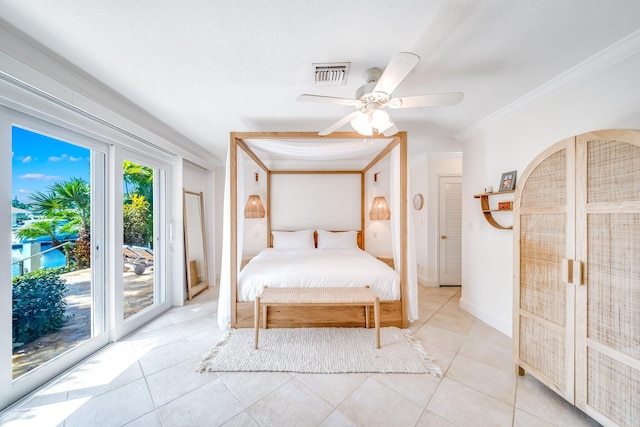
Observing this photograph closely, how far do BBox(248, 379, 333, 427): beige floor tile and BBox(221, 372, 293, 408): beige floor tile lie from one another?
51mm

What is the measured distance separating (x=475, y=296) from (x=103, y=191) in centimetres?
423

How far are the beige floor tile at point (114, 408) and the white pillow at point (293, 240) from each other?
2.43m

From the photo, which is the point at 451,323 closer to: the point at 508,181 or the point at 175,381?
the point at 508,181

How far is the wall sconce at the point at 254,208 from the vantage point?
3.87 meters

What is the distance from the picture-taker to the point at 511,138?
2180 millimetres

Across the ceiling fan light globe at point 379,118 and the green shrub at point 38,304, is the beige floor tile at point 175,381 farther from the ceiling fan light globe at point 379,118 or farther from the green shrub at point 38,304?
the ceiling fan light globe at point 379,118

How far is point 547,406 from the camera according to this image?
4.64 ft

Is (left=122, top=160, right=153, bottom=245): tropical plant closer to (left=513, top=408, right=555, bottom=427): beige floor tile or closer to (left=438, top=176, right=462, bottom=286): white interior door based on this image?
(left=513, top=408, right=555, bottom=427): beige floor tile

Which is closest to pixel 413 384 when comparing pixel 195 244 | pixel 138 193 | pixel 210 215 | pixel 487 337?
pixel 487 337

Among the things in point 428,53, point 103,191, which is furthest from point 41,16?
point 428,53

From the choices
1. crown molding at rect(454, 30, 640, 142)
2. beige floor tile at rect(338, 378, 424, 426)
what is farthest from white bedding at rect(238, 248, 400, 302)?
crown molding at rect(454, 30, 640, 142)

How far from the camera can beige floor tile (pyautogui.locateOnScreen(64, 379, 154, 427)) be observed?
1.30 meters

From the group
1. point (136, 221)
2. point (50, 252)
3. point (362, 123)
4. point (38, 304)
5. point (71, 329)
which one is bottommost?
point (71, 329)

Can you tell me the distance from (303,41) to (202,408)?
2.39 m
